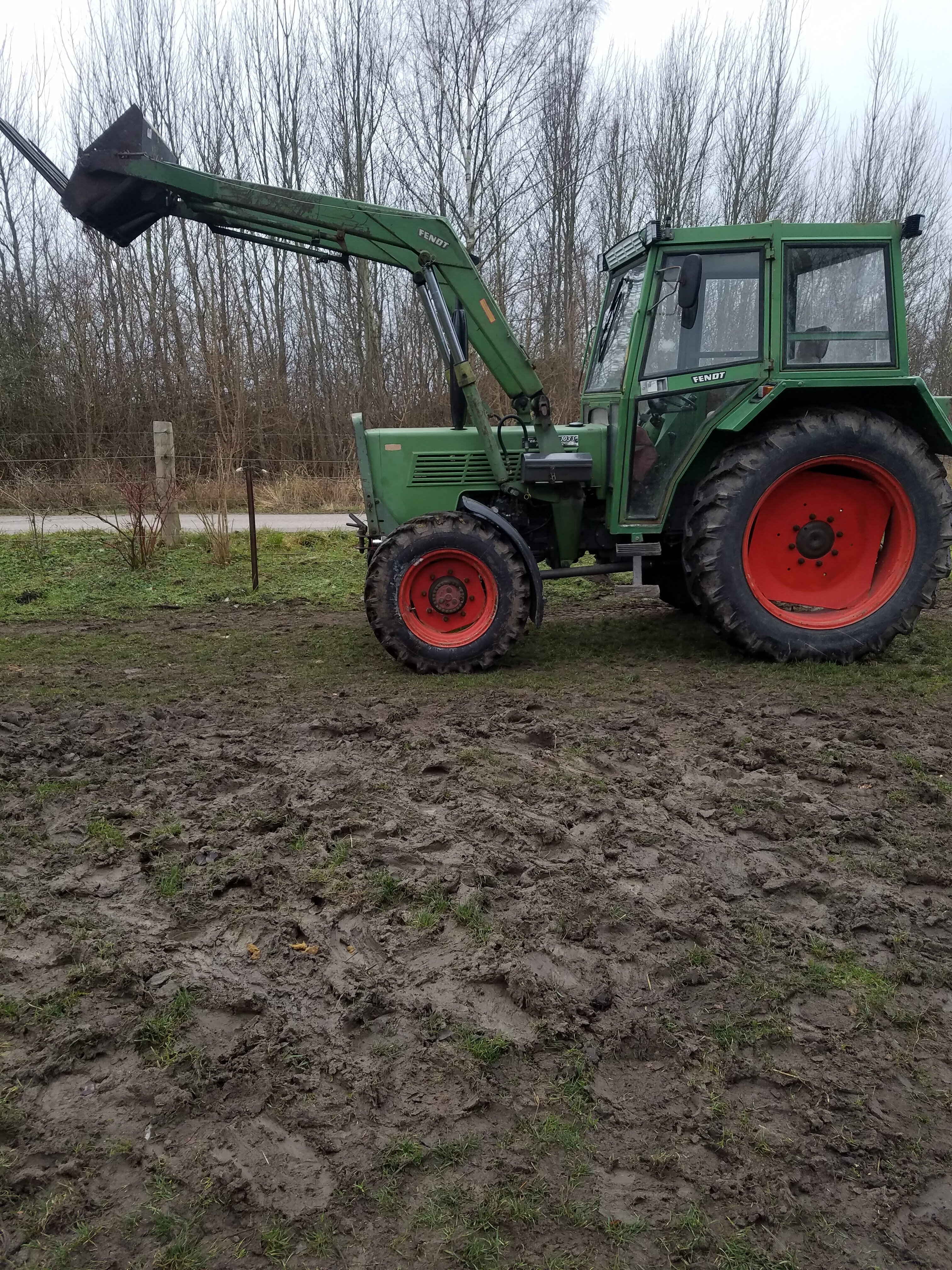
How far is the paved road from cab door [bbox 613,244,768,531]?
544 cm

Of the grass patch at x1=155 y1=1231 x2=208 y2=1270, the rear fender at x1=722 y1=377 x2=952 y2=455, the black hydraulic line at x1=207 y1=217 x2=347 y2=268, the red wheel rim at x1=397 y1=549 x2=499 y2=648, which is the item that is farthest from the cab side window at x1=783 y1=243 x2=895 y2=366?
the grass patch at x1=155 y1=1231 x2=208 y2=1270

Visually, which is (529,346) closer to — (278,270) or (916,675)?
(278,270)

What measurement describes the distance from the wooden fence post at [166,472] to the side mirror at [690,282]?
6517 millimetres

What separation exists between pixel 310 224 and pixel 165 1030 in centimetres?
474

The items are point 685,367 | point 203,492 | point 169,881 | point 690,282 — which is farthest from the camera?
point 203,492

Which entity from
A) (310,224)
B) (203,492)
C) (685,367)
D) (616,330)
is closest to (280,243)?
(310,224)

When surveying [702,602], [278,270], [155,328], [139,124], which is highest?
[278,270]

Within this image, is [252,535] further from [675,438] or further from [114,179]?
[675,438]

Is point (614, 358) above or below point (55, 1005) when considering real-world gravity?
above

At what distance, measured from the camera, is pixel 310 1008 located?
7.73 feet

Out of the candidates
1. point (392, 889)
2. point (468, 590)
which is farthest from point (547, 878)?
point (468, 590)

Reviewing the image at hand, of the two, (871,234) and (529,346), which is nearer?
(871,234)

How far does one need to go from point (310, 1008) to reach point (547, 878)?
2.98 feet

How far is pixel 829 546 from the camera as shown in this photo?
5785 millimetres
